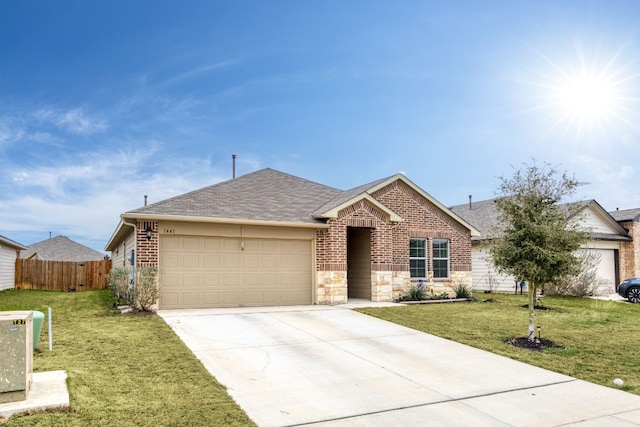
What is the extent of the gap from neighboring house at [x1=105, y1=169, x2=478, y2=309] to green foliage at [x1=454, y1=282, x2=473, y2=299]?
21cm

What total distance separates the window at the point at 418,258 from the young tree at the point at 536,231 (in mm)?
7256

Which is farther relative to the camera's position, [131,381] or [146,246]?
[146,246]

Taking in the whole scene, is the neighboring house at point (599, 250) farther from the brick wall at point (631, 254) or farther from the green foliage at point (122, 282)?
the green foliage at point (122, 282)

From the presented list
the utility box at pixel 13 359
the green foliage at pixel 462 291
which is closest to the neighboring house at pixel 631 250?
the green foliage at pixel 462 291

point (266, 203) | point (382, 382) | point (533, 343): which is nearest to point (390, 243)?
point (266, 203)

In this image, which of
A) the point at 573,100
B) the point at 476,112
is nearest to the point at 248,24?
the point at 476,112

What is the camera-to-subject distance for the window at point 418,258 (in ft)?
58.1

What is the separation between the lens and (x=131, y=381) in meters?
6.61

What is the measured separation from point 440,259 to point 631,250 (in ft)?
45.9

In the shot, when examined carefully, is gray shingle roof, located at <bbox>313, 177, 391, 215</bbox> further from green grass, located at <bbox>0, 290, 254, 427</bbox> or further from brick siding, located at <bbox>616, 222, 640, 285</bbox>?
brick siding, located at <bbox>616, 222, 640, 285</bbox>

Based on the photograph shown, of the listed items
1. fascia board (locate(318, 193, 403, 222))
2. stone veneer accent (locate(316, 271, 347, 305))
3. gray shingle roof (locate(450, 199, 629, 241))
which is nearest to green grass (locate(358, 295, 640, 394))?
stone veneer accent (locate(316, 271, 347, 305))

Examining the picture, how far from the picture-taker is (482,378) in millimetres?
7371

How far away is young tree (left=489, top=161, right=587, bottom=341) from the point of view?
9836 millimetres

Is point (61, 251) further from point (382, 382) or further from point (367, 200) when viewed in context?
point (382, 382)
